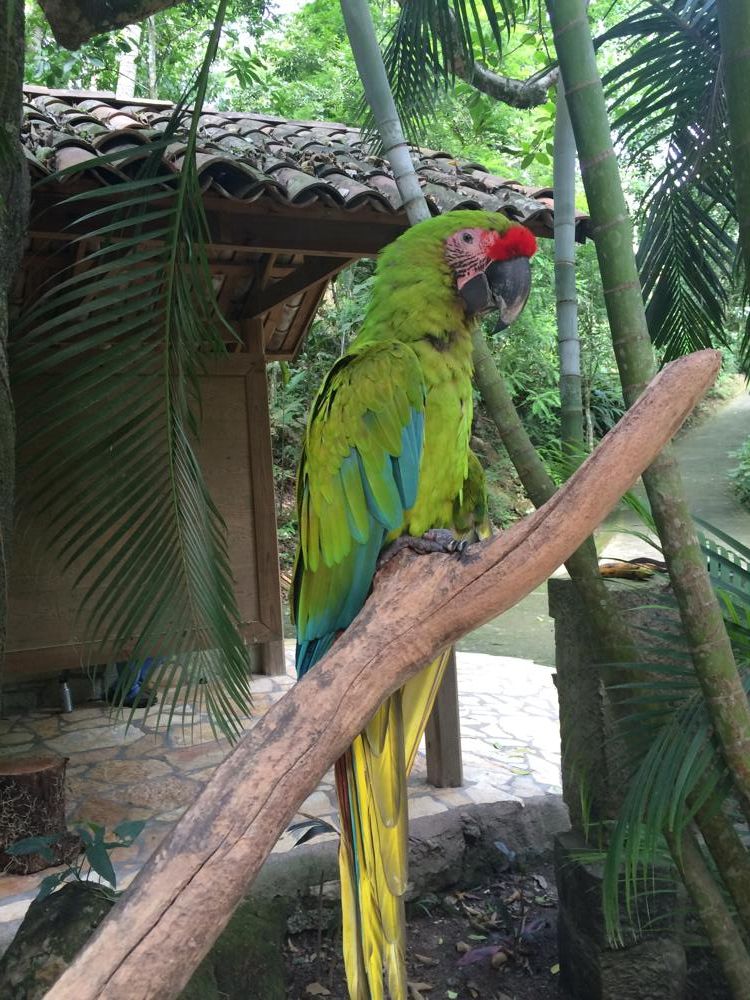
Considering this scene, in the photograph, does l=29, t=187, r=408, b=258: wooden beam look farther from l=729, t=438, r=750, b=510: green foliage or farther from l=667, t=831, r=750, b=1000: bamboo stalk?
l=729, t=438, r=750, b=510: green foliage

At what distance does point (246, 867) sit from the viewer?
3.39ft

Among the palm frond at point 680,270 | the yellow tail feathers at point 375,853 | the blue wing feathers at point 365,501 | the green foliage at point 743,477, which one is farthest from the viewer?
the green foliage at point 743,477

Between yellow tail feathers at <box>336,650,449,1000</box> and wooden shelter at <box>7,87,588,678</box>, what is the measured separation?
1602 millimetres

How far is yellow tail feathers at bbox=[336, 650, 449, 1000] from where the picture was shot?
1330 millimetres

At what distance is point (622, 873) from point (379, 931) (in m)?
1.52

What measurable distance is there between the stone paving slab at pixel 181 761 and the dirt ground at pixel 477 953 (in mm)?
384

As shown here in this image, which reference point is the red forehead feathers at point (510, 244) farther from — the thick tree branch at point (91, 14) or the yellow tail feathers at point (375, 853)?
the thick tree branch at point (91, 14)

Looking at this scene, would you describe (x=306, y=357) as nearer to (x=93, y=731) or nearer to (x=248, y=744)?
(x=93, y=731)

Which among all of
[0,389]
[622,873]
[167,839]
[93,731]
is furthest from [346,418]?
[93,731]

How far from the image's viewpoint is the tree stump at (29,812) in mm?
3346

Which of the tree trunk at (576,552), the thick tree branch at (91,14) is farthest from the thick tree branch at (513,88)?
the tree trunk at (576,552)

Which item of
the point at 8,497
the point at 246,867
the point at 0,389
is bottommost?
the point at 246,867

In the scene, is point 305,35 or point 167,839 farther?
point 305,35

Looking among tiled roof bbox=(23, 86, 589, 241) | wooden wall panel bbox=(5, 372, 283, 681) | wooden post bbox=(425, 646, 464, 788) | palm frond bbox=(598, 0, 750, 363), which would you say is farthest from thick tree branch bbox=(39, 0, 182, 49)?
wooden post bbox=(425, 646, 464, 788)
